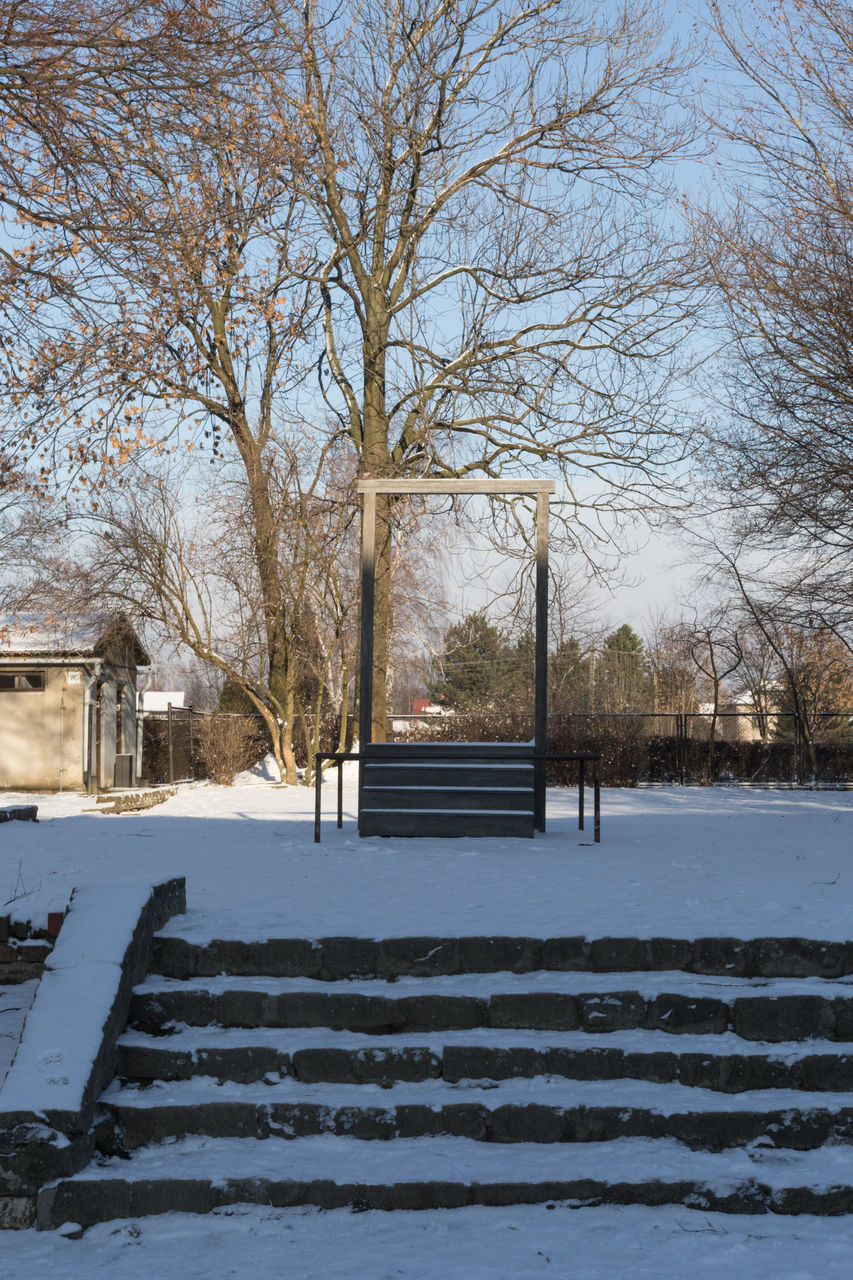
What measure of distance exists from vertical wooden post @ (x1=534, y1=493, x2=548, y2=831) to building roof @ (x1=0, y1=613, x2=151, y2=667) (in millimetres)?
13751

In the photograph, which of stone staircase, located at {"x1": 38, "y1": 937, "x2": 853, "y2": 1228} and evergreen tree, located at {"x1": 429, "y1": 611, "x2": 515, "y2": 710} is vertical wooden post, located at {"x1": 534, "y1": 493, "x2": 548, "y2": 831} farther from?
evergreen tree, located at {"x1": 429, "y1": 611, "x2": 515, "y2": 710}

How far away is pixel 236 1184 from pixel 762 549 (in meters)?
14.1

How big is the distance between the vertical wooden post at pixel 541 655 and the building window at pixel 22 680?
51.4 feet

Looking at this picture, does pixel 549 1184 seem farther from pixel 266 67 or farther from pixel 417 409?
pixel 417 409

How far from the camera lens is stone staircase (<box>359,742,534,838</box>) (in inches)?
379

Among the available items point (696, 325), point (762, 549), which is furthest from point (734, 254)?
point (762, 549)

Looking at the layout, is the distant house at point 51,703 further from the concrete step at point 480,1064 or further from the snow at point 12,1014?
the concrete step at point 480,1064

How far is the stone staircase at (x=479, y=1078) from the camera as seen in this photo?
385 centimetres

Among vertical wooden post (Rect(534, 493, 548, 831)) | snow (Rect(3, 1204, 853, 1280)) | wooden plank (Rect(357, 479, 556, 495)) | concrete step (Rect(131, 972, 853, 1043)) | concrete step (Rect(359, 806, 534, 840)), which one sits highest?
wooden plank (Rect(357, 479, 556, 495))

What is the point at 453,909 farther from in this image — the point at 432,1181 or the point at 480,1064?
the point at 432,1181

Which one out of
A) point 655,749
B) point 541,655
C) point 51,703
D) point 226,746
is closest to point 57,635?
point 51,703

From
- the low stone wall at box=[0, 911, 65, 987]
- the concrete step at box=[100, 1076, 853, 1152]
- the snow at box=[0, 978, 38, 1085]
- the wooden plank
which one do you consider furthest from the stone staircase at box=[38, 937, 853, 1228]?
the wooden plank

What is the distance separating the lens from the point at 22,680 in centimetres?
2328

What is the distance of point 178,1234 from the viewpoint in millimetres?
3648
